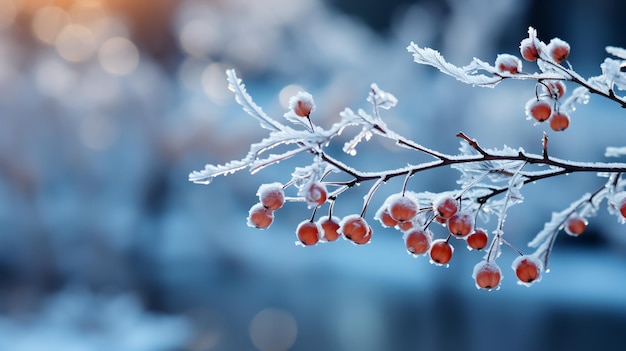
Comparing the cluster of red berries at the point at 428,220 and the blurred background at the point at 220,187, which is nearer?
the cluster of red berries at the point at 428,220

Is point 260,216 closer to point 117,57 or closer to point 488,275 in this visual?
point 488,275

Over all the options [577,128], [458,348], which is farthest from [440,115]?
[458,348]

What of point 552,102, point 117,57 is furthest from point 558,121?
point 117,57

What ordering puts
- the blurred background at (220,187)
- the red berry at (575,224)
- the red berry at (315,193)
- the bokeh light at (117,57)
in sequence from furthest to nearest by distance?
the bokeh light at (117,57) < the blurred background at (220,187) < the red berry at (575,224) < the red berry at (315,193)

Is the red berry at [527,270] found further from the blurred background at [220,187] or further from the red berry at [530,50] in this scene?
the blurred background at [220,187]

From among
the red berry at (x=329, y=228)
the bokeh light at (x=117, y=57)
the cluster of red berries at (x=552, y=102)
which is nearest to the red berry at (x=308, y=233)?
the red berry at (x=329, y=228)

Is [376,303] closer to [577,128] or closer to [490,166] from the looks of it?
[577,128]

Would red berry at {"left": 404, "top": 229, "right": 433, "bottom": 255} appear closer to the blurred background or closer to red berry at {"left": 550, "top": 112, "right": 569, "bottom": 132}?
red berry at {"left": 550, "top": 112, "right": 569, "bottom": 132}
